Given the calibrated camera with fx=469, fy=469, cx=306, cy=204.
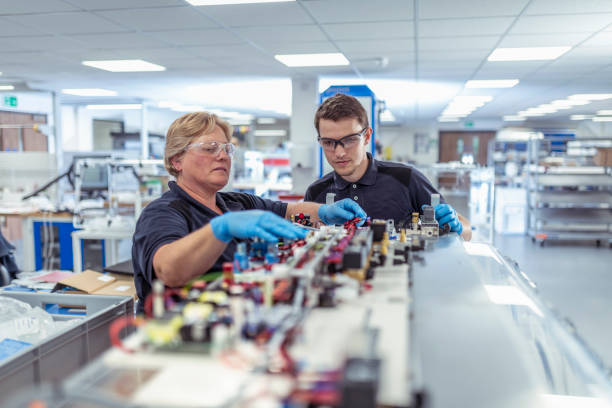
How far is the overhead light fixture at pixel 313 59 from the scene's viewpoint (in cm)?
491

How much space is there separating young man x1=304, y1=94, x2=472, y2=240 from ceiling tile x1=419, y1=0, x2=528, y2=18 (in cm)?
144

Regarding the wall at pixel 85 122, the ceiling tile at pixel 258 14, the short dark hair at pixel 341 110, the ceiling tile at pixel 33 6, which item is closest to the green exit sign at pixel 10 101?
the wall at pixel 85 122

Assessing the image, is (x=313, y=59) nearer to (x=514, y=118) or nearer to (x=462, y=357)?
(x=462, y=357)

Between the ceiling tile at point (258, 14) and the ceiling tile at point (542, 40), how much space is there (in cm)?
189

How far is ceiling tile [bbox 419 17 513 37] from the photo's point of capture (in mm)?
3576

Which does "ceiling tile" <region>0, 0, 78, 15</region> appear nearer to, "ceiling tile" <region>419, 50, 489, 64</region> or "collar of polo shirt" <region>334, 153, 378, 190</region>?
"collar of polo shirt" <region>334, 153, 378, 190</region>

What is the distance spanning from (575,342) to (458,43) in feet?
12.2

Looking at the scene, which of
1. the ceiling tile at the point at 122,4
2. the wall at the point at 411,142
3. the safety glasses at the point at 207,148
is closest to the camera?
the safety glasses at the point at 207,148

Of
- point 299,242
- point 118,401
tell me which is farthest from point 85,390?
point 299,242

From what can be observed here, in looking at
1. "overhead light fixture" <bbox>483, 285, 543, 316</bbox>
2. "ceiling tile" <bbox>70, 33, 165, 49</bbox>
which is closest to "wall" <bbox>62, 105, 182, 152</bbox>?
"ceiling tile" <bbox>70, 33, 165, 49</bbox>

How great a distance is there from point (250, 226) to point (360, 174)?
117cm

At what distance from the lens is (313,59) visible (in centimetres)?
513

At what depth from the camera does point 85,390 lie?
69 cm

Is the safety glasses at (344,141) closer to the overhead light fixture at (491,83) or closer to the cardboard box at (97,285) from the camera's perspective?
the cardboard box at (97,285)
